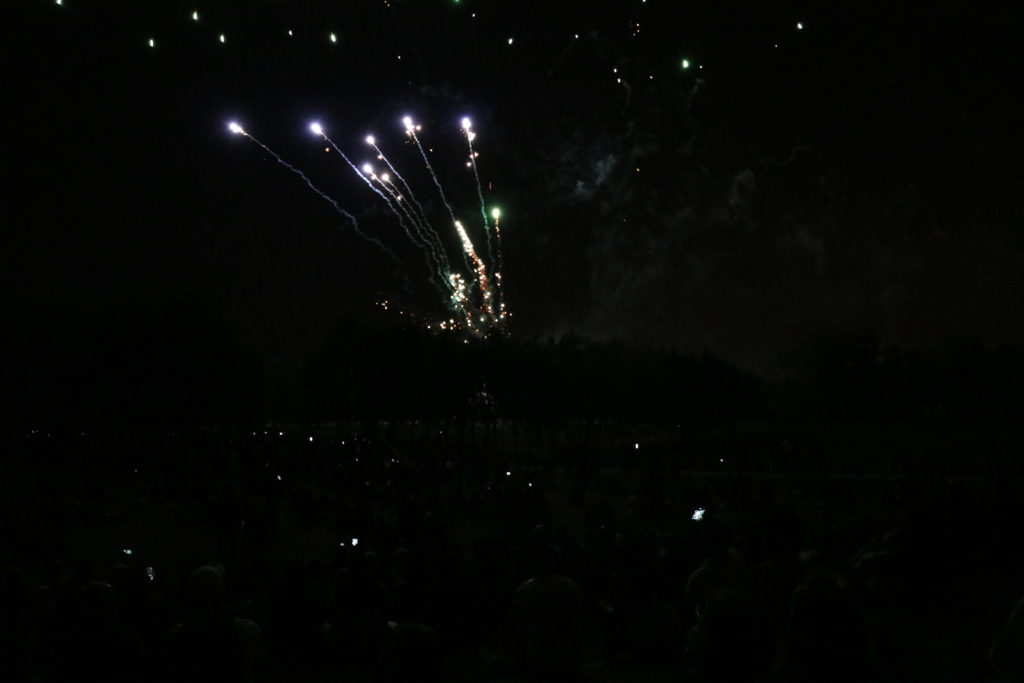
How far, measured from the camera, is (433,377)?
60.4 metres

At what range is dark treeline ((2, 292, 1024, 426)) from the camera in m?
49.7

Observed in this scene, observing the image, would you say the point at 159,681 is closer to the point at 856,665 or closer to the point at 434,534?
the point at 856,665

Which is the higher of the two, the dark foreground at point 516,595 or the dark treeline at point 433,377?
the dark treeline at point 433,377

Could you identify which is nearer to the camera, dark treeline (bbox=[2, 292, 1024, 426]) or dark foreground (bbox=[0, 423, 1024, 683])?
dark foreground (bbox=[0, 423, 1024, 683])

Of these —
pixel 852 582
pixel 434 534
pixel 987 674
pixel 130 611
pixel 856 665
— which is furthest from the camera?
pixel 434 534

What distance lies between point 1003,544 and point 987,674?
3.39 m

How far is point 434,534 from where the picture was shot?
1395cm

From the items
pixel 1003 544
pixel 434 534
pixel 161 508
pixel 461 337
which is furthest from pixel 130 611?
pixel 461 337

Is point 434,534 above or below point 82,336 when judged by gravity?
below

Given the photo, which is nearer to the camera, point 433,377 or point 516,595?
point 516,595

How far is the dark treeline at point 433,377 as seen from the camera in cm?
4969

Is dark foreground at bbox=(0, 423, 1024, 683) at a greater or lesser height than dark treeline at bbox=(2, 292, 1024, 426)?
lesser

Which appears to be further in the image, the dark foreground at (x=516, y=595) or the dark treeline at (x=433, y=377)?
the dark treeline at (x=433, y=377)

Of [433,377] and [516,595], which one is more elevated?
[433,377]
